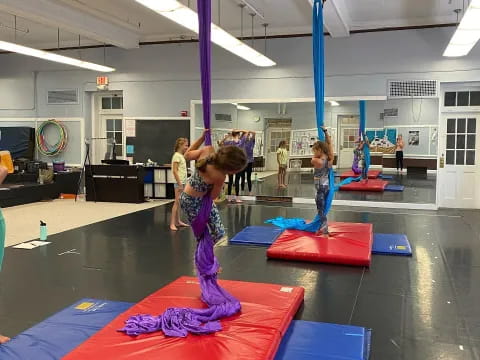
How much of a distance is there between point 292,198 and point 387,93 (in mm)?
2973

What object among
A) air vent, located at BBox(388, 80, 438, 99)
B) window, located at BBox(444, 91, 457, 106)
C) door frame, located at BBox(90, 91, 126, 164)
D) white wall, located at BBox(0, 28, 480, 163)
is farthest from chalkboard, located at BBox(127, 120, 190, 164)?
window, located at BBox(444, 91, 457, 106)

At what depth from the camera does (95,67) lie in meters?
10.5

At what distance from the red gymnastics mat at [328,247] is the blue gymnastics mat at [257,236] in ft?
0.89

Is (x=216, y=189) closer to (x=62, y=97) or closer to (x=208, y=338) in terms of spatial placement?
(x=208, y=338)

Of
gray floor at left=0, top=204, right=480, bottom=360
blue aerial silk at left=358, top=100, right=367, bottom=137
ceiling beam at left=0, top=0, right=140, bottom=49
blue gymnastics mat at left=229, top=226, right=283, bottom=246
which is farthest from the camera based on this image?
blue aerial silk at left=358, top=100, right=367, bottom=137

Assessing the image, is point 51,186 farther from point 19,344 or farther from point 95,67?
point 19,344

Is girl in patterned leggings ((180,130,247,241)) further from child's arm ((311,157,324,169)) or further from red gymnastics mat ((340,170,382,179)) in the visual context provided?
red gymnastics mat ((340,170,382,179))

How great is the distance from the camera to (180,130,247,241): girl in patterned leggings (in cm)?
322

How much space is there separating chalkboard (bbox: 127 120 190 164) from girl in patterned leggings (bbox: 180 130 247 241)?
7657 millimetres

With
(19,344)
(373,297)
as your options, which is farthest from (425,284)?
(19,344)

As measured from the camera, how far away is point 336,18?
8633 millimetres

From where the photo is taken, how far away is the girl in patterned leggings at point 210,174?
3.22 metres

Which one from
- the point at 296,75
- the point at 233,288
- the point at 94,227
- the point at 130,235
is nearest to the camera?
the point at 233,288

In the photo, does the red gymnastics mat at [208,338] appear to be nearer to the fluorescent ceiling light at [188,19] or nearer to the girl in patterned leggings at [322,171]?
the girl in patterned leggings at [322,171]
